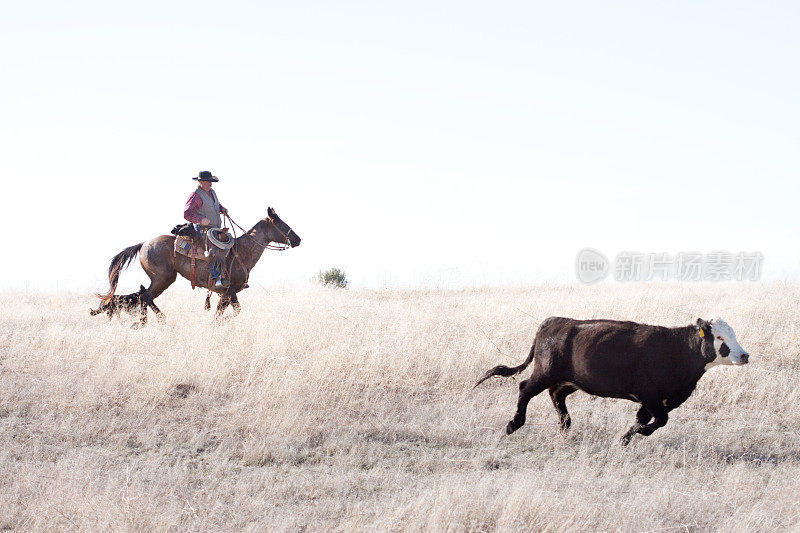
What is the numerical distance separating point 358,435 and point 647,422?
108 inches

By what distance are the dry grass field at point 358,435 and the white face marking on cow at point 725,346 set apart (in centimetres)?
93

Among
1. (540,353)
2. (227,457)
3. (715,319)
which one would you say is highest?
(715,319)

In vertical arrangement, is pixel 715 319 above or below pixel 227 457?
above

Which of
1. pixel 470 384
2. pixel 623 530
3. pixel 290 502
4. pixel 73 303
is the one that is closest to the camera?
pixel 623 530

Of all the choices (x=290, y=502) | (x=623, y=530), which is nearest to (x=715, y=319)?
(x=623, y=530)

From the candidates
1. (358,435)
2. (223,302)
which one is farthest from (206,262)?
(358,435)

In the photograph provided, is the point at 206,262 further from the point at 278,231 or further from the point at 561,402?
the point at 561,402

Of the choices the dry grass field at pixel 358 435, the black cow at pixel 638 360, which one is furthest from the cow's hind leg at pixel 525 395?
the dry grass field at pixel 358 435

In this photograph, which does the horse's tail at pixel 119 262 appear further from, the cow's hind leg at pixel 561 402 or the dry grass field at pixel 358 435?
the cow's hind leg at pixel 561 402

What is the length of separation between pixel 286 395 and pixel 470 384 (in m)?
2.33

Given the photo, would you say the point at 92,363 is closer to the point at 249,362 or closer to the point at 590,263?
the point at 249,362

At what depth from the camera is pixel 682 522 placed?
493 cm

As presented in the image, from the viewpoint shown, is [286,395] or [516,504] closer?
[516,504]

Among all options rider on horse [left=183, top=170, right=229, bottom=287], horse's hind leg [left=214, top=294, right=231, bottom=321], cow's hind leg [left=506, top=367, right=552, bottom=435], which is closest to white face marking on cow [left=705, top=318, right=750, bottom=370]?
cow's hind leg [left=506, top=367, right=552, bottom=435]
